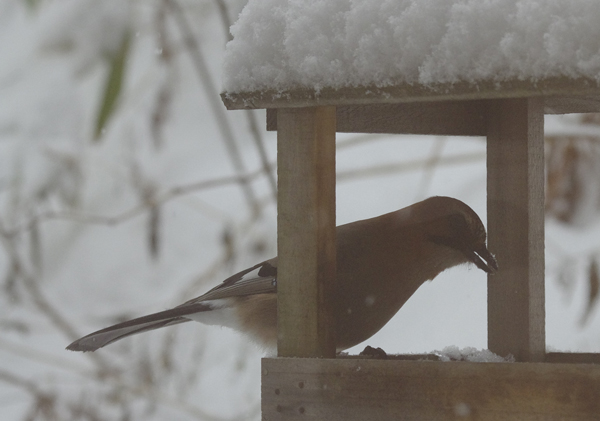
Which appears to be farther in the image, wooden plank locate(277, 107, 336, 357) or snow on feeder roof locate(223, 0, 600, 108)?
wooden plank locate(277, 107, 336, 357)

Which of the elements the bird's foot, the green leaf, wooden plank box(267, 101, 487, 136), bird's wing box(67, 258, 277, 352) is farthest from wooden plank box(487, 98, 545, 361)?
the green leaf

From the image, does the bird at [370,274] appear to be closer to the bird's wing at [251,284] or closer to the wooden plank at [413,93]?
the bird's wing at [251,284]

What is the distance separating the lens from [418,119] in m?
1.70

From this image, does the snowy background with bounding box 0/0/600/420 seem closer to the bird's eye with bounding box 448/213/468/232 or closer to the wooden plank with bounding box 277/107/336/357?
the bird's eye with bounding box 448/213/468/232

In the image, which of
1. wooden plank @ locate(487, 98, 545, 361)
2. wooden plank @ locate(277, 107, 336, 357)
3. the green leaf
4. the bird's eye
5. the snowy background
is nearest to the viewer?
wooden plank @ locate(277, 107, 336, 357)

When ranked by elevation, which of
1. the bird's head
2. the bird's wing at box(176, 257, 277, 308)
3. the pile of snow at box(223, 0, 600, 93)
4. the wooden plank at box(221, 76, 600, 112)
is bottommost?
the bird's wing at box(176, 257, 277, 308)

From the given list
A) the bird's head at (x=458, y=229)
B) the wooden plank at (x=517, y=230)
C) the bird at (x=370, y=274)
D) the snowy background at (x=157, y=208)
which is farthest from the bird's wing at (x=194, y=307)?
the snowy background at (x=157, y=208)

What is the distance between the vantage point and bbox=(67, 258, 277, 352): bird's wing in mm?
1657

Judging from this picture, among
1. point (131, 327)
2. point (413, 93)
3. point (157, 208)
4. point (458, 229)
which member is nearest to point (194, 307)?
point (131, 327)

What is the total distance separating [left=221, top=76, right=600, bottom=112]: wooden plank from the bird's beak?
0.40 m

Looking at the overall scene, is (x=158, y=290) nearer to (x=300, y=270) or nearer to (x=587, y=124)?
(x=587, y=124)

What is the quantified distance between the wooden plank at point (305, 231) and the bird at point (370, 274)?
0.44ft

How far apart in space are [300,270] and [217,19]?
4.64 meters

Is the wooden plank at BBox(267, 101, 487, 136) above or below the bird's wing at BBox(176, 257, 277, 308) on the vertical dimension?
above
